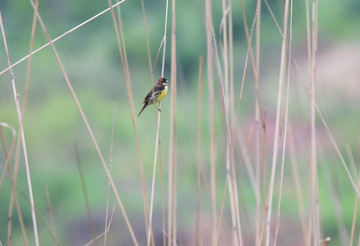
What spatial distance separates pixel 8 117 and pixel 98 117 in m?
0.72

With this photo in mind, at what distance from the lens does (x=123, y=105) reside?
521 centimetres

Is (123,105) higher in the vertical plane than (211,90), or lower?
higher

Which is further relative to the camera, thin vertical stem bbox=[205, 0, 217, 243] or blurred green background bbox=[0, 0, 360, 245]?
blurred green background bbox=[0, 0, 360, 245]

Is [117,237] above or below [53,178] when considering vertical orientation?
below

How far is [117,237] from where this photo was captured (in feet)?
12.9

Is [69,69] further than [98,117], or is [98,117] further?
[69,69]

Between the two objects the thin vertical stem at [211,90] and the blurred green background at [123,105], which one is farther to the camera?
the blurred green background at [123,105]

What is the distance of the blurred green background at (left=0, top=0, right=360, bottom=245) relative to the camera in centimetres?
436

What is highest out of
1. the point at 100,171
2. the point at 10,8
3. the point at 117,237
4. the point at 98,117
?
the point at 10,8

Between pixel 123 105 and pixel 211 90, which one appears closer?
pixel 211 90

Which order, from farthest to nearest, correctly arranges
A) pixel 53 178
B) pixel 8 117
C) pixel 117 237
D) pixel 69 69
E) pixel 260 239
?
pixel 69 69
pixel 53 178
pixel 8 117
pixel 117 237
pixel 260 239

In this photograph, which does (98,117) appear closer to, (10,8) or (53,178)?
(53,178)

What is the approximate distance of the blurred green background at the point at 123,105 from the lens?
4359 mm

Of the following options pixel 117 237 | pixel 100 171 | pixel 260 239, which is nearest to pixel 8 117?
pixel 100 171
